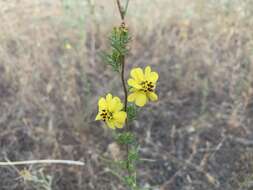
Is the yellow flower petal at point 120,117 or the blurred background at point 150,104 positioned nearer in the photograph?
the yellow flower petal at point 120,117

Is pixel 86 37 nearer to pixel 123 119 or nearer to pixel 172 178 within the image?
pixel 172 178

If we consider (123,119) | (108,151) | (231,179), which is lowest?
(231,179)

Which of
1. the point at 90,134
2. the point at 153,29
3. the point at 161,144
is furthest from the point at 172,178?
the point at 153,29

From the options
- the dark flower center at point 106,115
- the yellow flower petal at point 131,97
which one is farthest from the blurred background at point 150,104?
the yellow flower petal at point 131,97

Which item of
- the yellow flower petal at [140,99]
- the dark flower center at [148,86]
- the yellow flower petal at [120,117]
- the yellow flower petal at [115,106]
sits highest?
the dark flower center at [148,86]

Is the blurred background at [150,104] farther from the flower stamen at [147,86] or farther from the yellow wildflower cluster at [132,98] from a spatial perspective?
the flower stamen at [147,86]

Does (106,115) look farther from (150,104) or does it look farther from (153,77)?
(150,104)

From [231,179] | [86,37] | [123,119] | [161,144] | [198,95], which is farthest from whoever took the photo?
[86,37]
